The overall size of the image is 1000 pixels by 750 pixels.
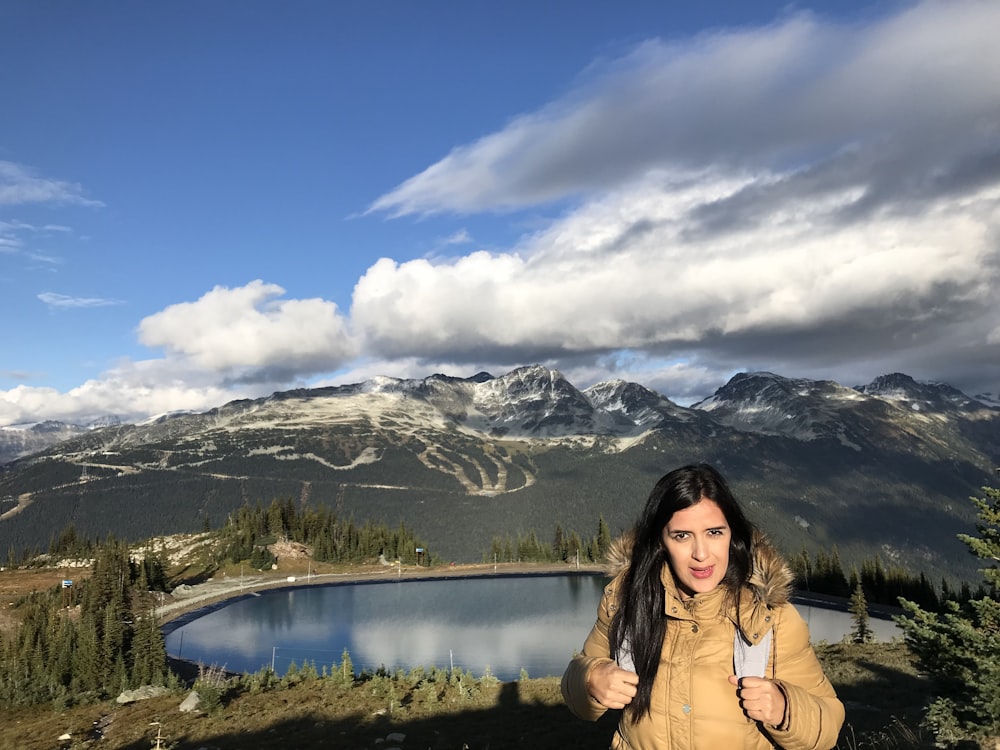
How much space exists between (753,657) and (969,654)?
41.1 feet

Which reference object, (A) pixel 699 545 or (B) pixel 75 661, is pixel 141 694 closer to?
(B) pixel 75 661

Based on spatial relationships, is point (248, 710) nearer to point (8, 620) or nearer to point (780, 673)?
point (780, 673)

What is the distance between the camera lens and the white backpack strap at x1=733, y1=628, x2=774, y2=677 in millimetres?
3684

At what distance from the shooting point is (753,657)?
12.1 feet

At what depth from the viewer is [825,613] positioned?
63438mm

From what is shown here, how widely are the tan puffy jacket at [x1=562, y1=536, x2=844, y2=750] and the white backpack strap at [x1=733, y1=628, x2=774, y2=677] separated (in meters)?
0.05

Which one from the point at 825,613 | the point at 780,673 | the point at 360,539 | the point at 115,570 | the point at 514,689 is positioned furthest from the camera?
the point at 360,539

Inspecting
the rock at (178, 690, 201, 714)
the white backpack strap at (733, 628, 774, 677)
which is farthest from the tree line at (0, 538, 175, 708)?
the white backpack strap at (733, 628, 774, 677)

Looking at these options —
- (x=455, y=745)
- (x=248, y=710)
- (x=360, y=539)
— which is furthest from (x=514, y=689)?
(x=360, y=539)

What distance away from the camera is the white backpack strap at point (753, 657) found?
3684 mm

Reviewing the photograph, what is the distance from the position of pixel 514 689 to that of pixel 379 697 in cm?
603

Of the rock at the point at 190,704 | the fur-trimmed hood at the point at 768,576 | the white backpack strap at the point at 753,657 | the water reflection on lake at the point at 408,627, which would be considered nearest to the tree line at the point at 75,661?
the rock at the point at 190,704

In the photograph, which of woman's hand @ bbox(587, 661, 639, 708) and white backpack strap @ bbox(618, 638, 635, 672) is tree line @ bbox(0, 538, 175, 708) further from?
woman's hand @ bbox(587, 661, 639, 708)

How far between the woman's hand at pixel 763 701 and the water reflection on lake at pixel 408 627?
132 ft
